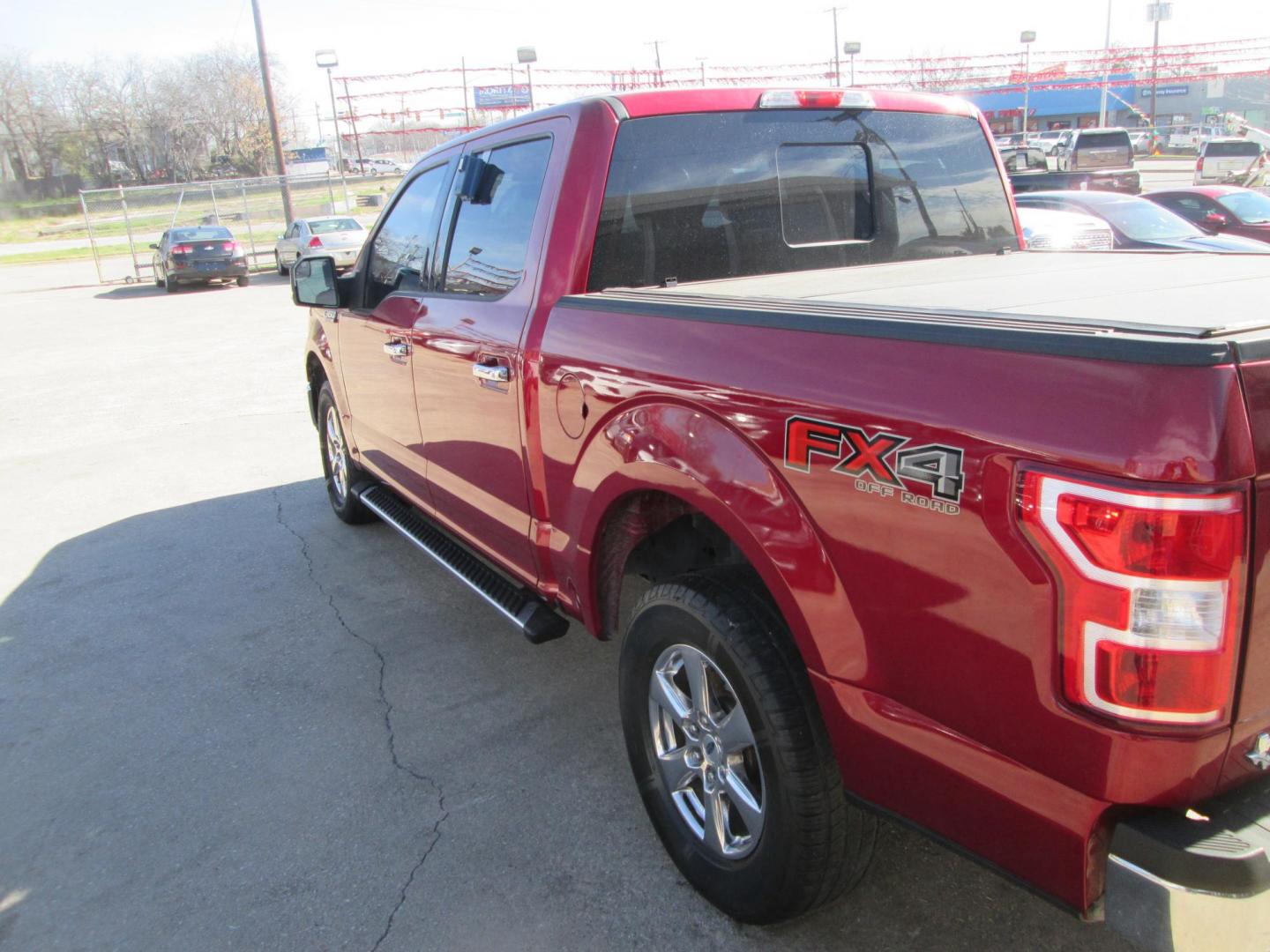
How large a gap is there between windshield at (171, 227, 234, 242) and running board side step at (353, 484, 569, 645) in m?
20.1

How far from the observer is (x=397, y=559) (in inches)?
209

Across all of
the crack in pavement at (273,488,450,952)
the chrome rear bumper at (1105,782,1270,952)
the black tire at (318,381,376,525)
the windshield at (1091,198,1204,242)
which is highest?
the windshield at (1091,198,1204,242)

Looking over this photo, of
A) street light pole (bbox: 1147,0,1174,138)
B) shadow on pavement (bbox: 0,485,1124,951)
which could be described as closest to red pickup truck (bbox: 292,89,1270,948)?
shadow on pavement (bbox: 0,485,1124,951)

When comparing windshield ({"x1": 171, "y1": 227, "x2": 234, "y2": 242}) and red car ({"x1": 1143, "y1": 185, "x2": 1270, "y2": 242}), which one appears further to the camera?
windshield ({"x1": 171, "y1": 227, "x2": 234, "y2": 242})

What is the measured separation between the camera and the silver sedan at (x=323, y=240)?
73.0ft

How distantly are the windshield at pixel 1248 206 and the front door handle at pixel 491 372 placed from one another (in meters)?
13.5

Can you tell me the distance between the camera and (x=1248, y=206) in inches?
529

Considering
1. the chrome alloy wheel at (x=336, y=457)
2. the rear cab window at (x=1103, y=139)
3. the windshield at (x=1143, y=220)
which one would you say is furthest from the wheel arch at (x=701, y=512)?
the rear cab window at (x=1103, y=139)

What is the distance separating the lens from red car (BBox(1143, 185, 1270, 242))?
13.2 metres

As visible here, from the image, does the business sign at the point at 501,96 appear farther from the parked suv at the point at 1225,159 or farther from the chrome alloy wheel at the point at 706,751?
the chrome alloy wheel at the point at 706,751

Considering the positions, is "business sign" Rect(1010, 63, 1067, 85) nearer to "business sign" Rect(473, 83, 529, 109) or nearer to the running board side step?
"business sign" Rect(473, 83, 529, 109)

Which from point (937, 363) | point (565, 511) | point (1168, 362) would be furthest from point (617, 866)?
point (1168, 362)

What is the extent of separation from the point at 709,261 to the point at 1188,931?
7.54ft

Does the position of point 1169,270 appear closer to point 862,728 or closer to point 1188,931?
point 862,728
